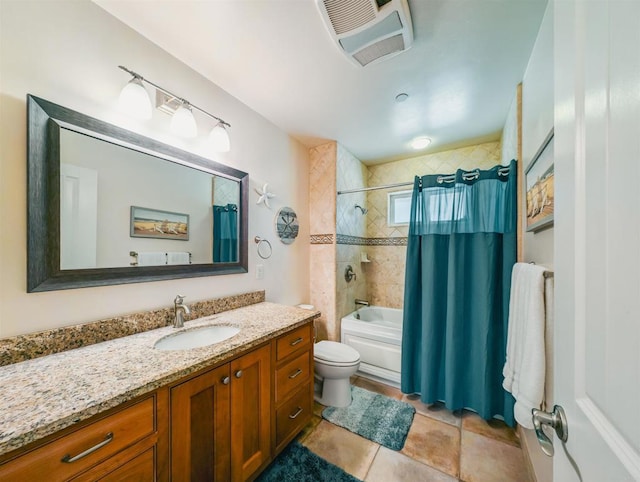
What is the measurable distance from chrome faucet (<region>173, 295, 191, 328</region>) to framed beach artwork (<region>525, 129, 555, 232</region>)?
1839 mm

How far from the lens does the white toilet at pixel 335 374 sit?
1.88 m

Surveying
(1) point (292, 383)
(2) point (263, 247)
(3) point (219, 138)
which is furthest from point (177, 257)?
(1) point (292, 383)

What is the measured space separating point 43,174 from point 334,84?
1659 mm

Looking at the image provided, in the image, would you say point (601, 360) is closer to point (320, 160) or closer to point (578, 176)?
point (578, 176)

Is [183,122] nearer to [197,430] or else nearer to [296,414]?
[197,430]

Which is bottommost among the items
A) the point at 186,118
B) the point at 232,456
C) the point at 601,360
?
the point at 232,456

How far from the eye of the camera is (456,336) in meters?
1.88

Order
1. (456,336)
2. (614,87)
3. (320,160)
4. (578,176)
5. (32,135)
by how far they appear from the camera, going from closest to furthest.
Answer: (614,87) → (578,176) → (32,135) → (456,336) → (320,160)

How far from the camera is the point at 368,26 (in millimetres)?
1157

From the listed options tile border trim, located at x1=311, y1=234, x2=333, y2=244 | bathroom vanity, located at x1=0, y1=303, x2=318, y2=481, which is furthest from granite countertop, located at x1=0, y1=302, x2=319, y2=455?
tile border trim, located at x1=311, y1=234, x2=333, y2=244

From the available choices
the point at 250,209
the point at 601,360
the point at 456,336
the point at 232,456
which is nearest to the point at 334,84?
the point at 250,209

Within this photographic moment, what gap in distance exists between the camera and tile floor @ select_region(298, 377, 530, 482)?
137 cm

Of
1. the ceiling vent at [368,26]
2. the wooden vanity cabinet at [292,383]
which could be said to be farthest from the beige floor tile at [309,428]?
the ceiling vent at [368,26]

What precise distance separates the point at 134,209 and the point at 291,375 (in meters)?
1.32
